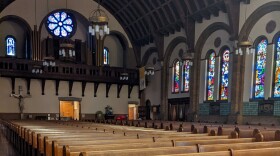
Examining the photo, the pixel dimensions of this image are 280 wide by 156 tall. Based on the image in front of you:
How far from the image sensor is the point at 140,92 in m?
27.6

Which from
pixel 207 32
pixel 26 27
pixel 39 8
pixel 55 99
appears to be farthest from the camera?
pixel 39 8

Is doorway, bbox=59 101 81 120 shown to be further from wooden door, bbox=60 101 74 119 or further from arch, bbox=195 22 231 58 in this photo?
arch, bbox=195 22 231 58

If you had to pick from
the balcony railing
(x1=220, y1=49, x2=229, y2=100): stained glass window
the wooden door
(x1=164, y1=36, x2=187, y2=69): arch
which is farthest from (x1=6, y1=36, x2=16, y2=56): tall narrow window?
(x1=220, y1=49, x2=229, y2=100): stained glass window

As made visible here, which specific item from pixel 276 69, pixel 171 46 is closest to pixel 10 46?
pixel 171 46

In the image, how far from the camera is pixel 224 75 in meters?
18.8

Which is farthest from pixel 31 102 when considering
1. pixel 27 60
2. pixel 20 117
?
pixel 27 60

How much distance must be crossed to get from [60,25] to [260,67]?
1772 cm

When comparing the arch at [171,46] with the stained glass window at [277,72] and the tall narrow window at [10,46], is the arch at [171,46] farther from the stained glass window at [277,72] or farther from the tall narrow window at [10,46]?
the tall narrow window at [10,46]

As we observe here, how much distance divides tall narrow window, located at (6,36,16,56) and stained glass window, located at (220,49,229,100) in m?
17.2

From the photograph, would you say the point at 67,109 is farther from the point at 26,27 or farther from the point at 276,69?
the point at 276,69

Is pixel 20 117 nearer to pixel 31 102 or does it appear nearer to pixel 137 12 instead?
pixel 31 102

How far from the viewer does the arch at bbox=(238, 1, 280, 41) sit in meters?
15.0

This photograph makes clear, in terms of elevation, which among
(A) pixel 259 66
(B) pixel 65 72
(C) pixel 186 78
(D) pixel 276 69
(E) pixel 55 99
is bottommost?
(E) pixel 55 99

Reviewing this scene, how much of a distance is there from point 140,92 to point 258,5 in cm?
1465
